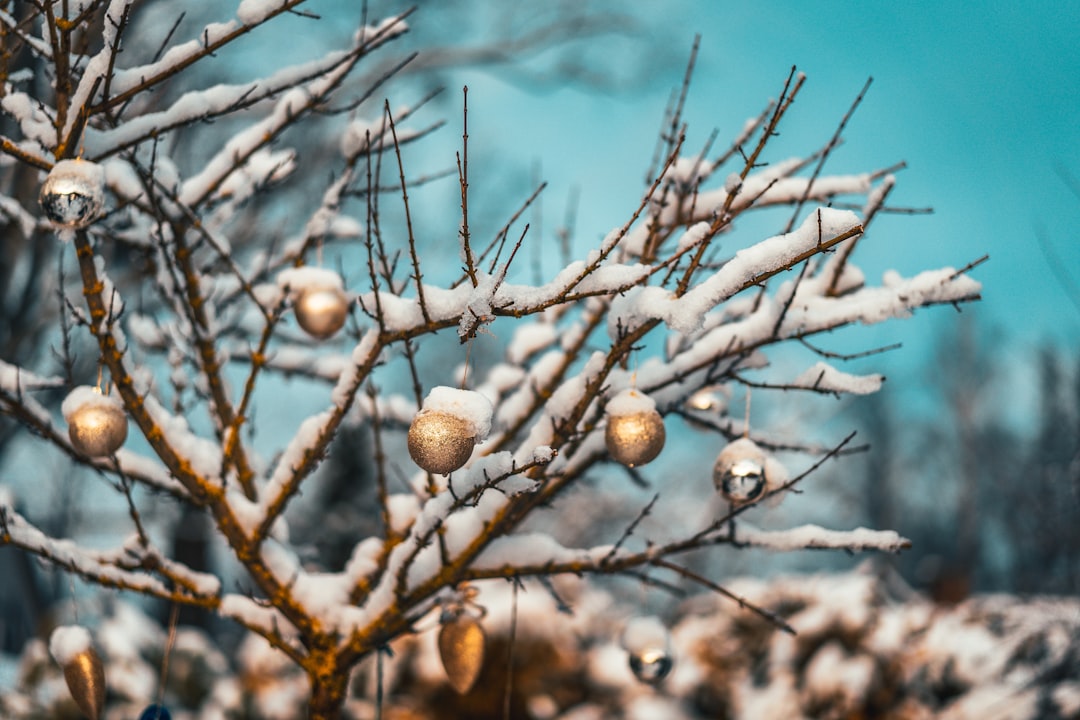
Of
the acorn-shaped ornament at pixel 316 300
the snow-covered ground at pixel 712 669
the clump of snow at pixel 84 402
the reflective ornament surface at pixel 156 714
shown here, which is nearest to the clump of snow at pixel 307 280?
the acorn-shaped ornament at pixel 316 300

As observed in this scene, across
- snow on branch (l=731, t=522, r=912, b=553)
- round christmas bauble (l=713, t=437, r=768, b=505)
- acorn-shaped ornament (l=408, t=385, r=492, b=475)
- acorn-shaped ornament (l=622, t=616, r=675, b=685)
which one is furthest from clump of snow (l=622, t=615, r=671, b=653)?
acorn-shaped ornament (l=408, t=385, r=492, b=475)

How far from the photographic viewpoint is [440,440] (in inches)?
64.4

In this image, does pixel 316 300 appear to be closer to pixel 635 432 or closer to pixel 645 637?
pixel 635 432

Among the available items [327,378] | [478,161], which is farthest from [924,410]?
[327,378]

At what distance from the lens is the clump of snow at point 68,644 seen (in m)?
2.18

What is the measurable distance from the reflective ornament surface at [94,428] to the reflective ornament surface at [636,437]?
1257 mm

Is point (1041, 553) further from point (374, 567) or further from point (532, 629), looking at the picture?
point (374, 567)

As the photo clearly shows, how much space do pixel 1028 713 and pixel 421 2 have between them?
7.33m

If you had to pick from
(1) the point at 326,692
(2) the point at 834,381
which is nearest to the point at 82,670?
(1) the point at 326,692

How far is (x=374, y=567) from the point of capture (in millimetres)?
2469

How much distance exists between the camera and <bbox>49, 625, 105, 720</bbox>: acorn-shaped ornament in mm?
2178

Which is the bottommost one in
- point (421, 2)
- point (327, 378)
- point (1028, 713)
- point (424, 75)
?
point (1028, 713)

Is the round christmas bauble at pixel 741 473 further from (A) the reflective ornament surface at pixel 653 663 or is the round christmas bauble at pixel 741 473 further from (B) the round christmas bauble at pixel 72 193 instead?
(B) the round christmas bauble at pixel 72 193

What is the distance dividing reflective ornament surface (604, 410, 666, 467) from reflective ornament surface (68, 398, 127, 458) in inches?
49.5
